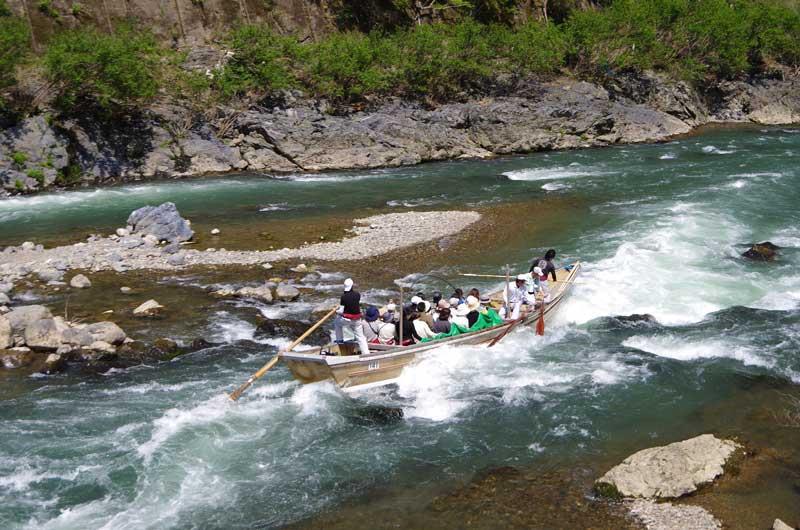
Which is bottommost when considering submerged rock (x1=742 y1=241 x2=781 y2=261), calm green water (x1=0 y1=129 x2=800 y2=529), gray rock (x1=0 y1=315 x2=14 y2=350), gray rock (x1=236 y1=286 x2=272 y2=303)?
submerged rock (x1=742 y1=241 x2=781 y2=261)

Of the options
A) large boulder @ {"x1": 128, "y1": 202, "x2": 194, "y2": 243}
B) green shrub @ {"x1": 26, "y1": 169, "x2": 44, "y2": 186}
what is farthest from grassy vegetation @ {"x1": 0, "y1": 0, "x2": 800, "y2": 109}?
large boulder @ {"x1": 128, "y1": 202, "x2": 194, "y2": 243}

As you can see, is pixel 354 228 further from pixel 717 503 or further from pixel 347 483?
pixel 717 503

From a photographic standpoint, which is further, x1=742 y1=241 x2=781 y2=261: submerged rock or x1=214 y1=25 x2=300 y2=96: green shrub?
x1=214 y1=25 x2=300 y2=96: green shrub

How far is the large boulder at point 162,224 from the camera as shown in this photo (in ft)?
87.8

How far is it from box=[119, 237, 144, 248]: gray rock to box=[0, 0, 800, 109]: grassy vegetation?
15491mm

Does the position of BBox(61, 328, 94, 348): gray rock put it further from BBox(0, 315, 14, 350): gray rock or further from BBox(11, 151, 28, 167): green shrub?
BBox(11, 151, 28, 167): green shrub

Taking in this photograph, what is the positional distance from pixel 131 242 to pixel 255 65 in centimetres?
2289

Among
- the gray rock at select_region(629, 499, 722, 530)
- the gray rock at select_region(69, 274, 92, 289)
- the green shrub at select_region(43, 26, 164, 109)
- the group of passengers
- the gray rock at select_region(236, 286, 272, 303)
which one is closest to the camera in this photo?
the gray rock at select_region(629, 499, 722, 530)

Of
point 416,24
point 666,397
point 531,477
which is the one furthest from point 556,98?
point 531,477

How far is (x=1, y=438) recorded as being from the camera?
44.0 feet

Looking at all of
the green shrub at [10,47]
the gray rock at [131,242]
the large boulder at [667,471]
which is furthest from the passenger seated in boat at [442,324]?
the green shrub at [10,47]

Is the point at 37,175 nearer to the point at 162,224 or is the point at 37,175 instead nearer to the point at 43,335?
the point at 162,224

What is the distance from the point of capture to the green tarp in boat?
635 inches

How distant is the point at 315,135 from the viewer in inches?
1695
